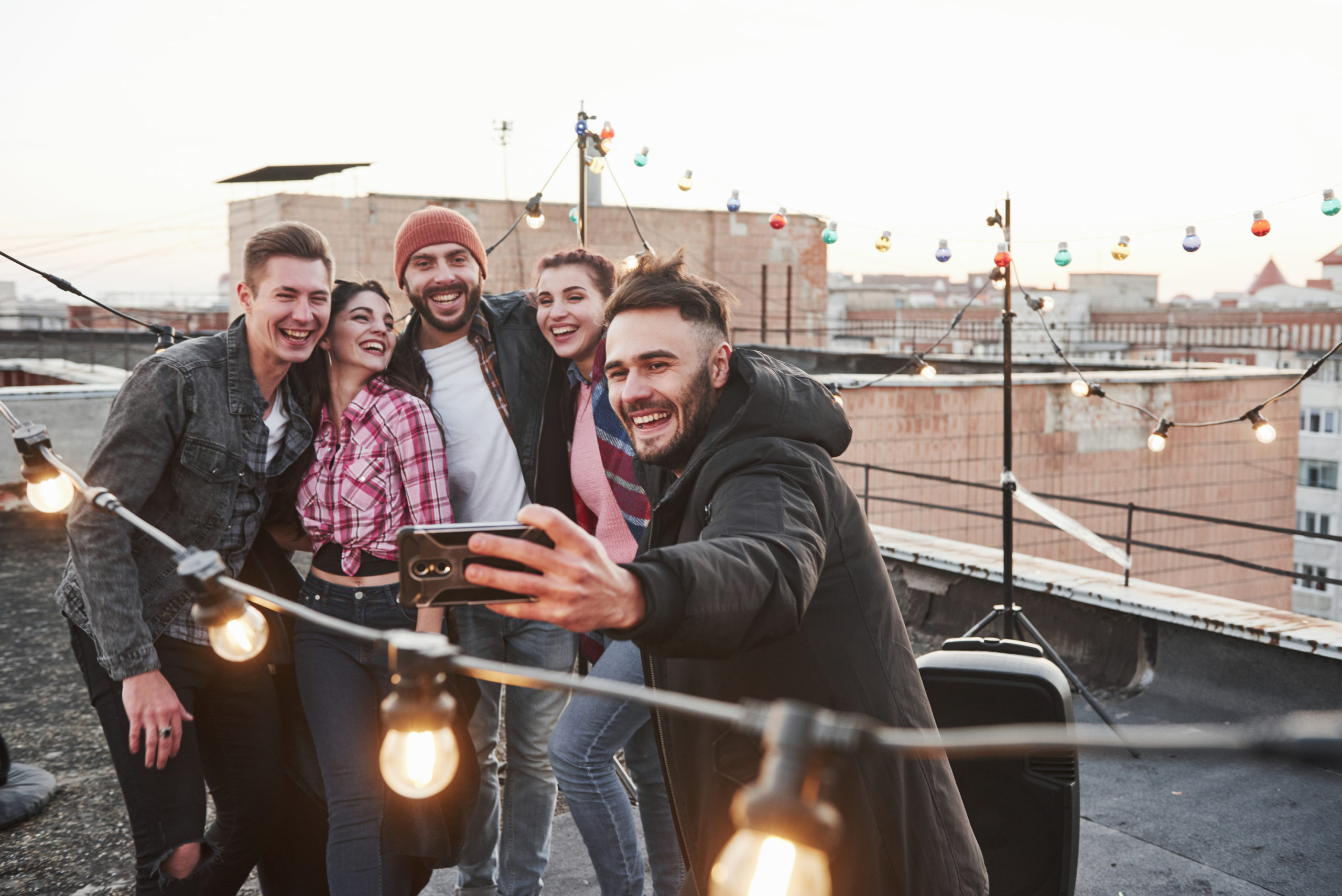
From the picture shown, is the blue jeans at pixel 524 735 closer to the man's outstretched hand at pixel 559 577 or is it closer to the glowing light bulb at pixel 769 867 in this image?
the man's outstretched hand at pixel 559 577

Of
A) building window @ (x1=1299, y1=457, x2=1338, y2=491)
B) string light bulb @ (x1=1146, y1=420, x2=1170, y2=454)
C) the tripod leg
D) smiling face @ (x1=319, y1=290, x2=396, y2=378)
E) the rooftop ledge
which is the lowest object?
building window @ (x1=1299, y1=457, x2=1338, y2=491)

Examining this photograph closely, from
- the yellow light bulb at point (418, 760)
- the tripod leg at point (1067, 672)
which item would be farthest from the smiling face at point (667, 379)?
the tripod leg at point (1067, 672)

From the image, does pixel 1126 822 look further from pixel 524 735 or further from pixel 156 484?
pixel 156 484

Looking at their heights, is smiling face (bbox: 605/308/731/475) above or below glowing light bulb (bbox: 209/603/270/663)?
above

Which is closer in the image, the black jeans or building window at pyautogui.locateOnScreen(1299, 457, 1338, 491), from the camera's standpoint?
the black jeans

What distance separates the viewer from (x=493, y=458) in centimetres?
288

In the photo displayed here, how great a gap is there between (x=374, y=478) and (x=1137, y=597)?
14.0ft

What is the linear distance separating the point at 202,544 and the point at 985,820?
200 centimetres

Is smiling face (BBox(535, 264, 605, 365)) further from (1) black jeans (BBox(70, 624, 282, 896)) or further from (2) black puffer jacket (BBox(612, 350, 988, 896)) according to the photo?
(1) black jeans (BBox(70, 624, 282, 896))

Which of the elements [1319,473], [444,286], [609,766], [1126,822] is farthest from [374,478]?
[1319,473]

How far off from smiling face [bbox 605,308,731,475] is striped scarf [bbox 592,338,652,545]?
2.86 ft

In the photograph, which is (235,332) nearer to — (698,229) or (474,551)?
(474,551)

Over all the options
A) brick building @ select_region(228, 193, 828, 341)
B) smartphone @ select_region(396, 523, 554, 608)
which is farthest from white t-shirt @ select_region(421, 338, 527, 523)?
brick building @ select_region(228, 193, 828, 341)

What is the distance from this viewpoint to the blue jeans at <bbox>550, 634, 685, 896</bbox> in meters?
2.56
